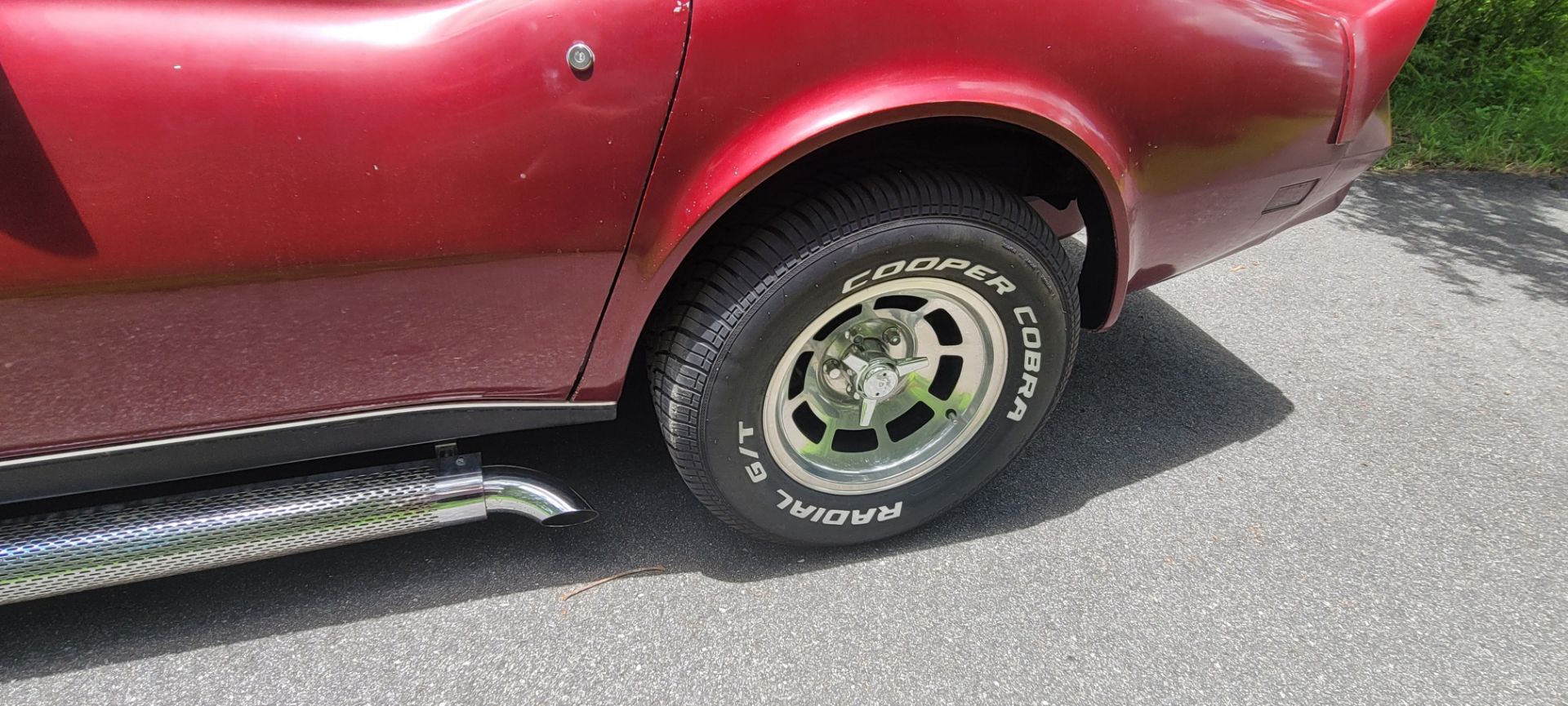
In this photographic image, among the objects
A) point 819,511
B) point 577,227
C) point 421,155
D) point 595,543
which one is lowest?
point 595,543

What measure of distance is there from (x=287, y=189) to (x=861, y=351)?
1.11 meters

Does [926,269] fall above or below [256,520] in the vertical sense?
above

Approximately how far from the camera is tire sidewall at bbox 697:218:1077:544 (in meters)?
1.58

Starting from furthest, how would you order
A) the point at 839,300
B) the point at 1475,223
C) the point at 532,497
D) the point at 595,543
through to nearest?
the point at 1475,223 → the point at 595,543 → the point at 532,497 → the point at 839,300

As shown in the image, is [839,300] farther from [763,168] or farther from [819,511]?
[819,511]

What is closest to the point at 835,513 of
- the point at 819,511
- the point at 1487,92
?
the point at 819,511

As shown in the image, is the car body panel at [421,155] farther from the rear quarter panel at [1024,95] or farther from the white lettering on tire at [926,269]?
the white lettering on tire at [926,269]

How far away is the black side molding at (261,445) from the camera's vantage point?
1.43 m

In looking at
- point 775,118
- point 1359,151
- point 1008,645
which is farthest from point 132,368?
point 1359,151

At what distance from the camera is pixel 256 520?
1606 millimetres

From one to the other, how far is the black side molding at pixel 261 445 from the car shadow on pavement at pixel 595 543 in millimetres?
445

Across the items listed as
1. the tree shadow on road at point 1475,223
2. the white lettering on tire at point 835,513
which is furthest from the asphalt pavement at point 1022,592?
the tree shadow on road at point 1475,223

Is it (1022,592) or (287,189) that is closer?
(287,189)

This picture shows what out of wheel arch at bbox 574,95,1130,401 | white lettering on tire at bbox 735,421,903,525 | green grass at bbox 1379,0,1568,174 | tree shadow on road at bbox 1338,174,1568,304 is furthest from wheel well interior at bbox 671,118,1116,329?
green grass at bbox 1379,0,1568,174
